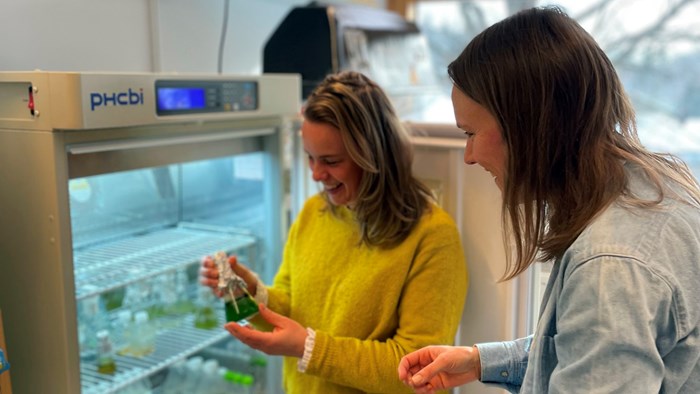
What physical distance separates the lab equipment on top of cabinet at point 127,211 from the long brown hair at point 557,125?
0.74 metres

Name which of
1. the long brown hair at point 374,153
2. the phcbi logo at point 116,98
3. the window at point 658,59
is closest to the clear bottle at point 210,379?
the long brown hair at point 374,153

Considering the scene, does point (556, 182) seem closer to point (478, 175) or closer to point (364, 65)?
point (478, 175)

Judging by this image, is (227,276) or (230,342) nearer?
(227,276)

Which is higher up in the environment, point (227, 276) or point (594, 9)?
point (594, 9)

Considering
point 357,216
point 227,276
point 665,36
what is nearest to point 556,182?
point 357,216

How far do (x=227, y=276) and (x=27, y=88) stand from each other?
1.78 ft

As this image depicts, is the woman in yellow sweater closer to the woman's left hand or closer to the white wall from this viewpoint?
the woman's left hand

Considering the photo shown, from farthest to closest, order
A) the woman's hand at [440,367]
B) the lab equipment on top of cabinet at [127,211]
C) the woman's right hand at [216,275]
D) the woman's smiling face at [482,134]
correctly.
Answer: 1. the woman's right hand at [216,275]
2. the lab equipment on top of cabinet at [127,211]
3. the woman's hand at [440,367]
4. the woman's smiling face at [482,134]

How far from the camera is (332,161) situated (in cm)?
135

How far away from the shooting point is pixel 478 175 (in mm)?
1469

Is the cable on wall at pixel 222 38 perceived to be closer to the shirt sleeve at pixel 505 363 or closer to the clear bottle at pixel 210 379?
the clear bottle at pixel 210 379

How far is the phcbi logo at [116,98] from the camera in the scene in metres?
1.16

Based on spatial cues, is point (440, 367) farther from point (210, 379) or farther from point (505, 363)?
point (210, 379)

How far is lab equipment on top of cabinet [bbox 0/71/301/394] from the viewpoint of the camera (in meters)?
1.18
